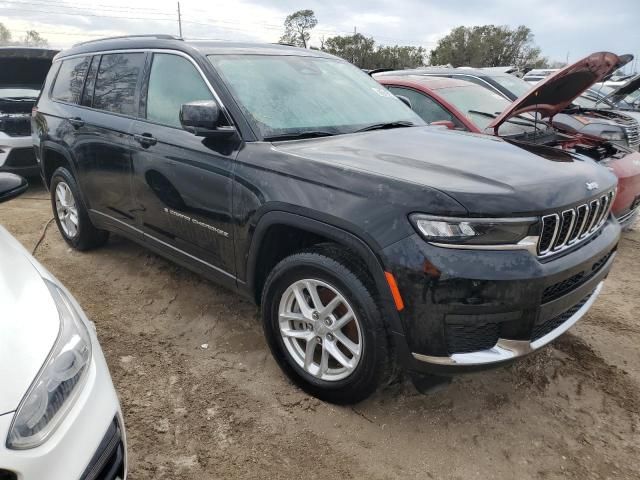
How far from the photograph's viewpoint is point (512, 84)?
7324 mm

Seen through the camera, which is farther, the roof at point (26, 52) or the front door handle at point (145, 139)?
the roof at point (26, 52)

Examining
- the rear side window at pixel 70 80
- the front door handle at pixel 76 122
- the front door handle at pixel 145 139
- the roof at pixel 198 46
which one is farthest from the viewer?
the rear side window at pixel 70 80

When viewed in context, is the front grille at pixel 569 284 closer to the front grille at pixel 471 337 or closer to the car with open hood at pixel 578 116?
the front grille at pixel 471 337

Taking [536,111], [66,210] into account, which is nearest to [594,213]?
[536,111]

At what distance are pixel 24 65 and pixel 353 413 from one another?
723 centimetres

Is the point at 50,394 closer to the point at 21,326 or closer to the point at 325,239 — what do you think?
the point at 21,326

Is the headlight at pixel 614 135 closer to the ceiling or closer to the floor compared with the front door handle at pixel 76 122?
closer to the floor

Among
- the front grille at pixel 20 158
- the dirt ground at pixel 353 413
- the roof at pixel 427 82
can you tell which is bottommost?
the dirt ground at pixel 353 413

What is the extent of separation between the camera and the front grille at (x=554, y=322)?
2.23 metres

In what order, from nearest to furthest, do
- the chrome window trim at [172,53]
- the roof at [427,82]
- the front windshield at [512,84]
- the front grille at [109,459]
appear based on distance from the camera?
the front grille at [109,459]
the chrome window trim at [172,53]
the roof at [427,82]
the front windshield at [512,84]

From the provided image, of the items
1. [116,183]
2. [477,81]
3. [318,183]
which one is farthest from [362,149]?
[477,81]

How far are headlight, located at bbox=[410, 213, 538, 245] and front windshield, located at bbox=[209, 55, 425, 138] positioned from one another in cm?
112

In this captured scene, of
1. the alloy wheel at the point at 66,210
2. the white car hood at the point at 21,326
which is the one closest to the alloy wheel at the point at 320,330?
the white car hood at the point at 21,326

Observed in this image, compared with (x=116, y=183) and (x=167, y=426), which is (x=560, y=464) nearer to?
(x=167, y=426)
